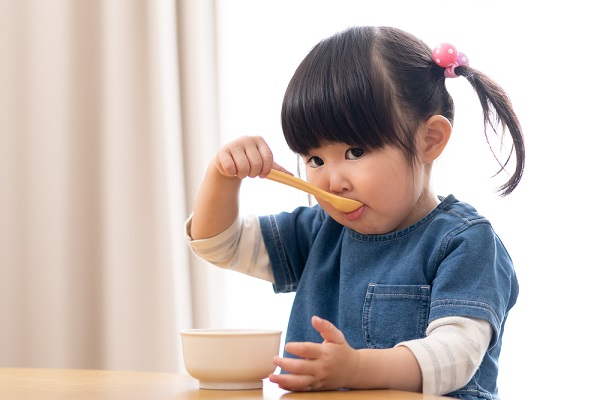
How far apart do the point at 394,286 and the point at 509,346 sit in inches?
35.7

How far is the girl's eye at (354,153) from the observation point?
107cm

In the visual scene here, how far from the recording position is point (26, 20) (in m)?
1.83

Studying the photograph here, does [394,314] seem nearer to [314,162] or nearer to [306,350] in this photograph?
[314,162]

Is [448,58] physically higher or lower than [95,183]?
higher

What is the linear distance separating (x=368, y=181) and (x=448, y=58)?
25 cm

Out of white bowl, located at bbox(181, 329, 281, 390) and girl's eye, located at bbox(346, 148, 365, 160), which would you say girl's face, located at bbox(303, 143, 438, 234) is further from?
white bowl, located at bbox(181, 329, 281, 390)

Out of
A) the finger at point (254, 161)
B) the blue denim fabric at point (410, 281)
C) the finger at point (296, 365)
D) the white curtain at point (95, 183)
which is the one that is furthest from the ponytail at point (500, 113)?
the white curtain at point (95, 183)

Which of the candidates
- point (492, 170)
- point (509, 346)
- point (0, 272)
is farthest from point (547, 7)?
point (0, 272)

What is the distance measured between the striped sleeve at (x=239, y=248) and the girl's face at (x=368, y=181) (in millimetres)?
202

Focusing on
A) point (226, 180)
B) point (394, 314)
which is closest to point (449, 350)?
point (394, 314)

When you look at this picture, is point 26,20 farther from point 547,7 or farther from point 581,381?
point 581,381

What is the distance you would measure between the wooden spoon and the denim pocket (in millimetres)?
117

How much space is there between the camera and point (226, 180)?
1.18 m

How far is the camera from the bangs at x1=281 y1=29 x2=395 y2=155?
3.45 feet
